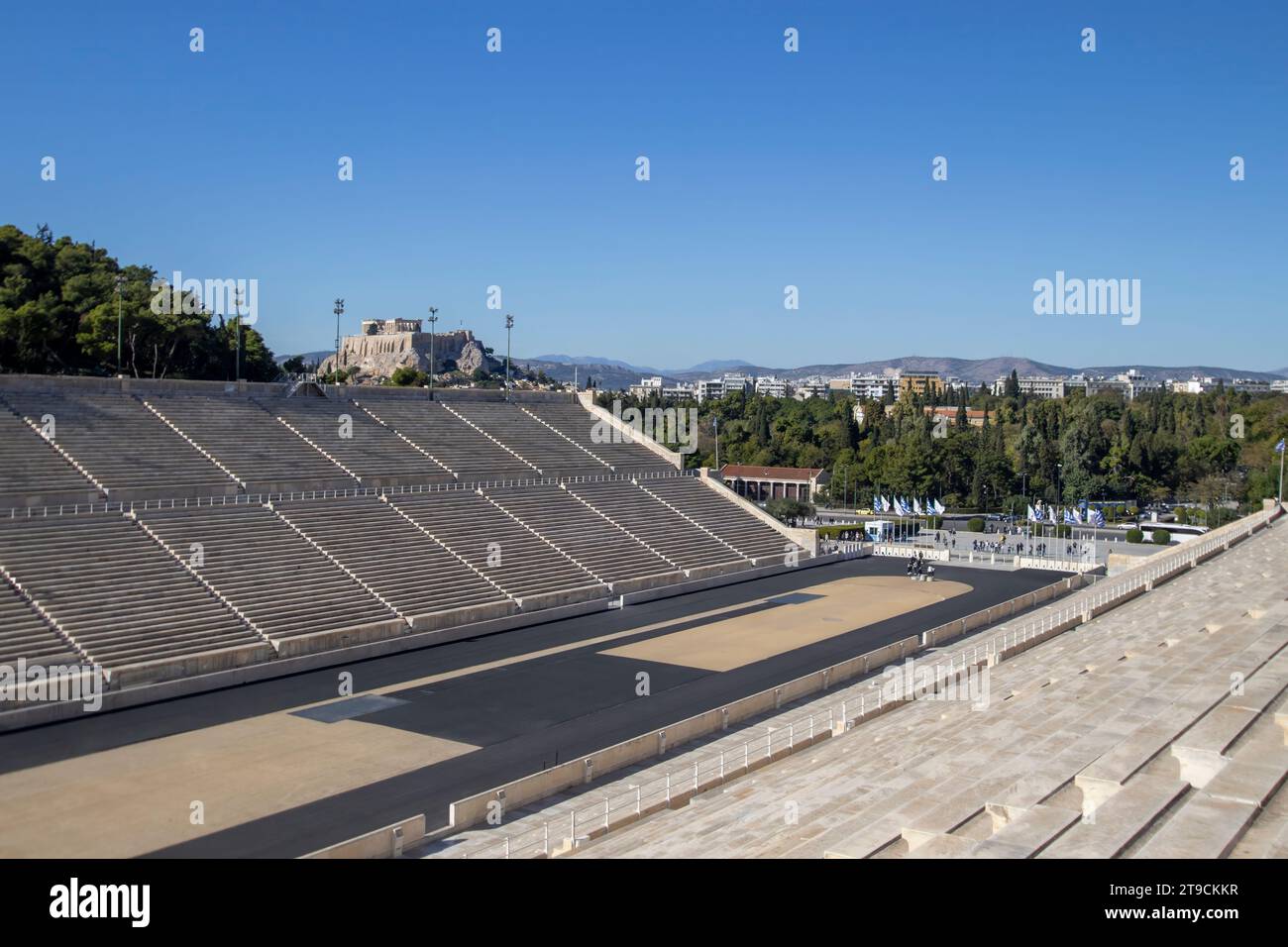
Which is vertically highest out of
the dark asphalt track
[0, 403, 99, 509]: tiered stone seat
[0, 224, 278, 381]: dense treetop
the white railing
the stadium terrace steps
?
[0, 224, 278, 381]: dense treetop

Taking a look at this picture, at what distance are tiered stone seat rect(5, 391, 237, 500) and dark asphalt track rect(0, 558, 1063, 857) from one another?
35.0 ft

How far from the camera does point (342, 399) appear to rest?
1907 inches

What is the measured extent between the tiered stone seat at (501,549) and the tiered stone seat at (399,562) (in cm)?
74

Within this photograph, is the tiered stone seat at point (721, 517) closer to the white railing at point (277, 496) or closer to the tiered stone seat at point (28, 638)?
the white railing at point (277, 496)

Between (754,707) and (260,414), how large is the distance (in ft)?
92.4

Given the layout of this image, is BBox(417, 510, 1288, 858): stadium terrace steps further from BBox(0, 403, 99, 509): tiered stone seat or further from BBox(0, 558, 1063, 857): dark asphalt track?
BBox(0, 403, 99, 509): tiered stone seat

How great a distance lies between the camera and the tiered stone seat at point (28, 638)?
23875 mm

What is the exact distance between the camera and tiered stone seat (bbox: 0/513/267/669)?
25766mm

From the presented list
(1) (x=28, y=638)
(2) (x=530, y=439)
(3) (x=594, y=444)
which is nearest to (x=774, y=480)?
(3) (x=594, y=444)

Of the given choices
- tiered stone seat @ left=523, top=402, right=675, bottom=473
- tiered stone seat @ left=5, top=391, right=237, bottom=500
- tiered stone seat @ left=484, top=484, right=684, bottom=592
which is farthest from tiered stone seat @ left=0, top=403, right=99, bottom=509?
tiered stone seat @ left=523, top=402, right=675, bottom=473

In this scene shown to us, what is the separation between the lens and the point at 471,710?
24.6 meters

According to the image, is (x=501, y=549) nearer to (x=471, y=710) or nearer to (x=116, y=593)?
(x=116, y=593)

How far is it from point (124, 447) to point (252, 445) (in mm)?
5180

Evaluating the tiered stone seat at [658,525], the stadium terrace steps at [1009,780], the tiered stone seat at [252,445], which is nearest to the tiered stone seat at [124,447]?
the tiered stone seat at [252,445]
